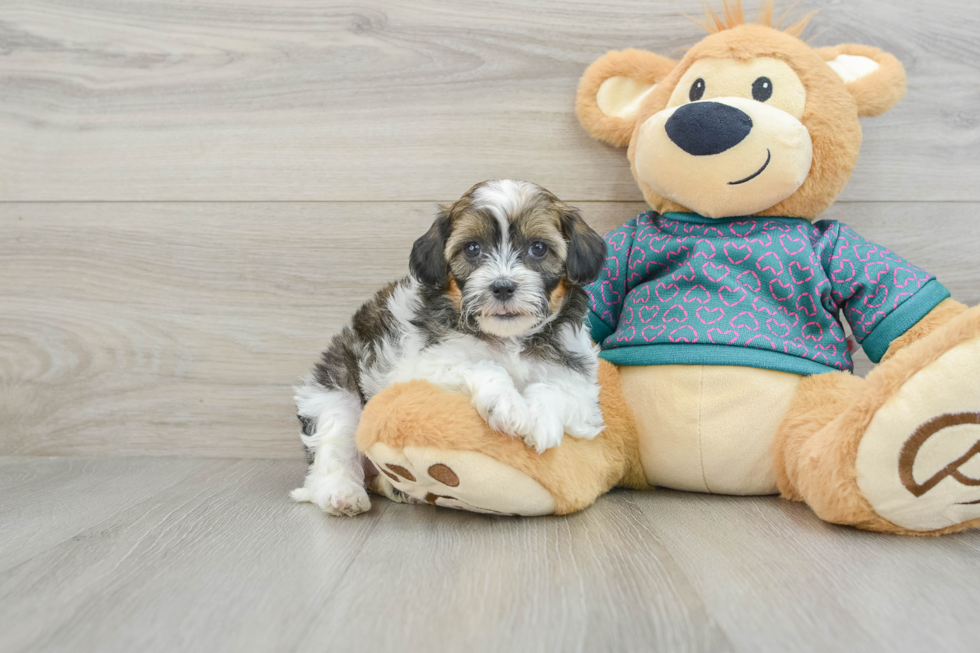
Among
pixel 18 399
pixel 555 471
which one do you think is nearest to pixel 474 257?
pixel 555 471

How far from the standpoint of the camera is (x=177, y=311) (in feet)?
7.29

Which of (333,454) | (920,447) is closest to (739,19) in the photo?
(920,447)

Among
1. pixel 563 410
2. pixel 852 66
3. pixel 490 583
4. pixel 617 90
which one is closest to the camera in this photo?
pixel 490 583

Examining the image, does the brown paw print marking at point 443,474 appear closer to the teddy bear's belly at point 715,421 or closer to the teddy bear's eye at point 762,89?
the teddy bear's belly at point 715,421

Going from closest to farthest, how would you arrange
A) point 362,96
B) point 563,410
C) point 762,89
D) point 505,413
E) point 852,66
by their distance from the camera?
point 505,413 < point 563,410 < point 762,89 < point 852,66 < point 362,96

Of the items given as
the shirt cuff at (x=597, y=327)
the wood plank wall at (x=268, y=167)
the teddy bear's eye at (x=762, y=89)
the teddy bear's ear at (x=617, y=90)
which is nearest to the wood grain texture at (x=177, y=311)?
the wood plank wall at (x=268, y=167)

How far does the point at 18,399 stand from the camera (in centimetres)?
228

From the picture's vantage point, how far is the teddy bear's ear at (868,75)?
177 centimetres

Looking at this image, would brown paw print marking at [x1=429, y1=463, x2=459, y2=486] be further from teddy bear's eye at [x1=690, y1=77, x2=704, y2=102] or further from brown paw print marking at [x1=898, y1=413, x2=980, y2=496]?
teddy bear's eye at [x1=690, y1=77, x2=704, y2=102]

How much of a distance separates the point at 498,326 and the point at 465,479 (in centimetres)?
33

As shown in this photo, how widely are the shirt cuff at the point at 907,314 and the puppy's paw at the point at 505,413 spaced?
0.91m

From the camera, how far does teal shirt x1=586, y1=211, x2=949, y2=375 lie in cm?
164

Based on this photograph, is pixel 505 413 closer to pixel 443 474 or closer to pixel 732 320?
pixel 443 474

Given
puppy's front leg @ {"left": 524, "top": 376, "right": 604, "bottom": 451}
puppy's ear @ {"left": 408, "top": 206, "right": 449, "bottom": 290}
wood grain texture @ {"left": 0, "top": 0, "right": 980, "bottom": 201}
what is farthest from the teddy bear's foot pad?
wood grain texture @ {"left": 0, "top": 0, "right": 980, "bottom": 201}
